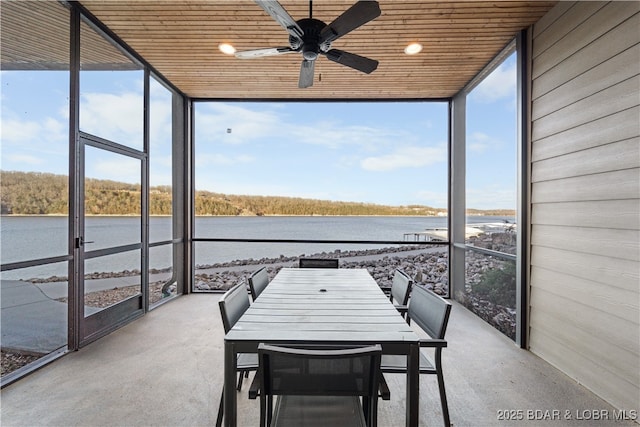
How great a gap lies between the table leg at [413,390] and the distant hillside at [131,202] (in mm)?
2695

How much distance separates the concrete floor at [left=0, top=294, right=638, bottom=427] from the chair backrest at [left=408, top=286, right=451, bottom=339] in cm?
58

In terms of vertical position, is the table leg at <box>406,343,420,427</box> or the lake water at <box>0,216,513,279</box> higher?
the lake water at <box>0,216,513,279</box>

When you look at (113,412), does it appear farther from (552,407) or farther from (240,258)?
(240,258)

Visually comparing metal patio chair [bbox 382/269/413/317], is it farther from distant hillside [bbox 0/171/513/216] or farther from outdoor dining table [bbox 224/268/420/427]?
distant hillside [bbox 0/171/513/216]

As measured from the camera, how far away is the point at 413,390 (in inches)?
55.7

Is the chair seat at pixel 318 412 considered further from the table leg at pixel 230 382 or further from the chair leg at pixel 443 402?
the chair leg at pixel 443 402

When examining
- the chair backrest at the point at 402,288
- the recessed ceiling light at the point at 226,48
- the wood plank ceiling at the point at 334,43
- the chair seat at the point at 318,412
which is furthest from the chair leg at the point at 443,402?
the recessed ceiling light at the point at 226,48

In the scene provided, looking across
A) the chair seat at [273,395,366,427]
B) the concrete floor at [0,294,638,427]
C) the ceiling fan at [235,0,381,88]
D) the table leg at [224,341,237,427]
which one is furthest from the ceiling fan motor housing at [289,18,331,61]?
the concrete floor at [0,294,638,427]

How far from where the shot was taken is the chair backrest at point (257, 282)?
2.28m

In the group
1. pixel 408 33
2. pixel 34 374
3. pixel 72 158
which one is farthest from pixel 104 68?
pixel 408 33

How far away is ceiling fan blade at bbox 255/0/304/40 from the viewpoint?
1.80m

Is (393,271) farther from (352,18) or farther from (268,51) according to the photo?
(352,18)

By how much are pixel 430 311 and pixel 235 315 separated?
115 centimetres

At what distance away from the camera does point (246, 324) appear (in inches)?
61.0
